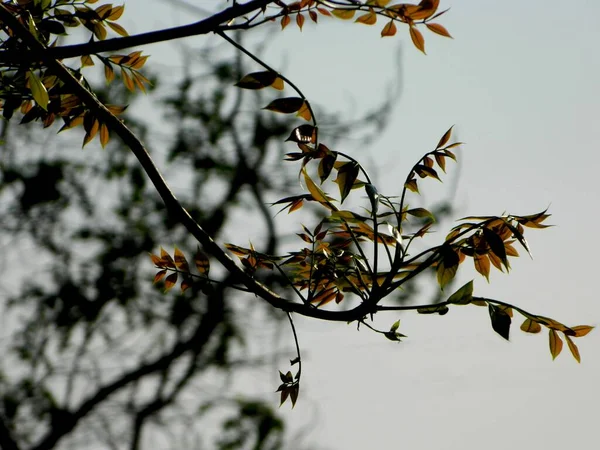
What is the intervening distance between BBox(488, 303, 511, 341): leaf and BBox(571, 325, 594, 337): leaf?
4.6 inches

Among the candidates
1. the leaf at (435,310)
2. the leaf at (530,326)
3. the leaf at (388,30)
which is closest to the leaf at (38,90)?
the leaf at (388,30)

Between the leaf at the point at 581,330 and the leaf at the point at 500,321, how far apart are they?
12 centimetres

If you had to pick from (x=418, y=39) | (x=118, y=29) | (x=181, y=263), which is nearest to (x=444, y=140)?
(x=418, y=39)

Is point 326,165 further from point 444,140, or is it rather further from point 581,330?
point 581,330

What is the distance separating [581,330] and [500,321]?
0.13 m

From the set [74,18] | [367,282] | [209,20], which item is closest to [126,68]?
[74,18]

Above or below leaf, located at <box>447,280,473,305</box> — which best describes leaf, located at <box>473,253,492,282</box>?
above

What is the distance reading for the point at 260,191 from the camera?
5980mm

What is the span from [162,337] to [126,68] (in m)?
4.40

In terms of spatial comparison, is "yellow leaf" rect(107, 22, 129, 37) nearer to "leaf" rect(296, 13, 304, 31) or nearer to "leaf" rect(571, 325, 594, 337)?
"leaf" rect(296, 13, 304, 31)

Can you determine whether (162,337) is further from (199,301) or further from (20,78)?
(20,78)

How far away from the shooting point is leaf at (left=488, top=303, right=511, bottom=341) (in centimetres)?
84

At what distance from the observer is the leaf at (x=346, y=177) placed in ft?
2.83

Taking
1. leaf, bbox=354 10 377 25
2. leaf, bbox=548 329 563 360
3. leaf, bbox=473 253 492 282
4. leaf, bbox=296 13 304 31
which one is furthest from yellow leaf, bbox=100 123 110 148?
leaf, bbox=548 329 563 360
